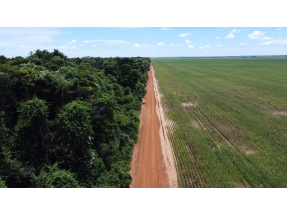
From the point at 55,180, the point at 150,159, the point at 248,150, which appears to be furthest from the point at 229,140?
the point at 55,180

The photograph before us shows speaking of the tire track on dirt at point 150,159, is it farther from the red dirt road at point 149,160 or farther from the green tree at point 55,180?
the green tree at point 55,180

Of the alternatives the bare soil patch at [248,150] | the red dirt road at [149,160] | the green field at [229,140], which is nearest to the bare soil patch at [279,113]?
Result: the green field at [229,140]

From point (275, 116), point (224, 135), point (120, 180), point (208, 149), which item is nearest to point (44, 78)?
point (120, 180)

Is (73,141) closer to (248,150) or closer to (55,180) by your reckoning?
(55,180)

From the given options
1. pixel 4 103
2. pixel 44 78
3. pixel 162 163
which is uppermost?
pixel 44 78

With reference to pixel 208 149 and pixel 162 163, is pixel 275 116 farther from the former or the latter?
pixel 162 163

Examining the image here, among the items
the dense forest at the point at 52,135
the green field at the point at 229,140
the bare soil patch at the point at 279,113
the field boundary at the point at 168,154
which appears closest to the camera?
the dense forest at the point at 52,135

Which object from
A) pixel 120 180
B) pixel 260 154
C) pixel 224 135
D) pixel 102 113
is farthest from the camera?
pixel 224 135

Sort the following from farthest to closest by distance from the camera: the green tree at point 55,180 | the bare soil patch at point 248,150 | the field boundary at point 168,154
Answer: the bare soil patch at point 248,150, the field boundary at point 168,154, the green tree at point 55,180
